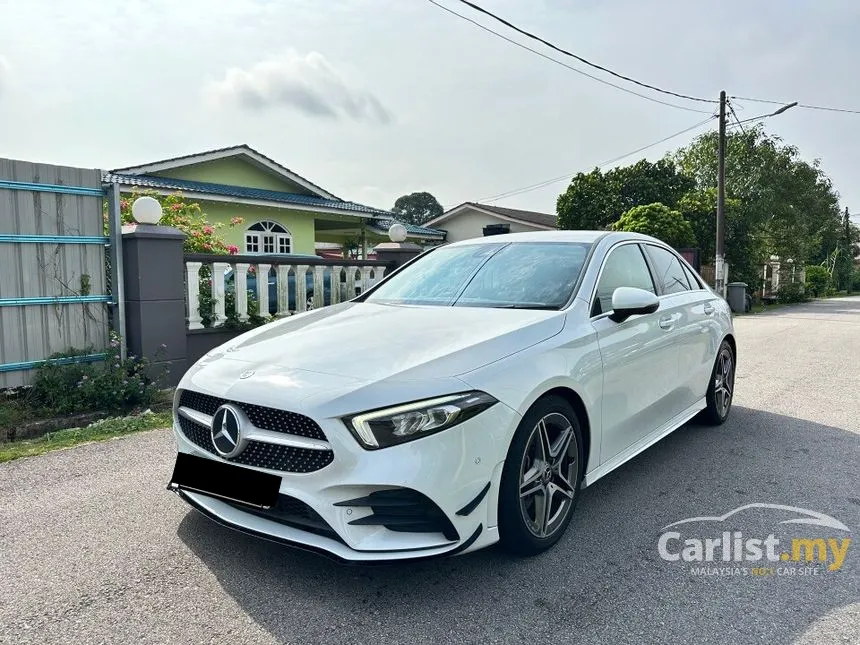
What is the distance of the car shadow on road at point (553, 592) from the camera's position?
7.50 ft

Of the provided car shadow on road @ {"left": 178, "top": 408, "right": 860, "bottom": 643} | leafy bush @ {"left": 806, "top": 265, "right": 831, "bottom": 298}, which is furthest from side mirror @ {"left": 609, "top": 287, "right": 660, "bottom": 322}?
leafy bush @ {"left": 806, "top": 265, "right": 831, "bottom": 298}

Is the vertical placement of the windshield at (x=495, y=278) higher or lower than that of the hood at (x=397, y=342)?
higher

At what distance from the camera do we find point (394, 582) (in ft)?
8.56

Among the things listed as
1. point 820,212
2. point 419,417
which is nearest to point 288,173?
point 419,417

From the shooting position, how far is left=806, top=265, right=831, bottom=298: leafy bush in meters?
36.9

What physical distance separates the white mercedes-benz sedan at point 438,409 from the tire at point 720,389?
3.95ft

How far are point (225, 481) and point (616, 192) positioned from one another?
2442 centimetres

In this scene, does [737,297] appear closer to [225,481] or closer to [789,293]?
[225,481]

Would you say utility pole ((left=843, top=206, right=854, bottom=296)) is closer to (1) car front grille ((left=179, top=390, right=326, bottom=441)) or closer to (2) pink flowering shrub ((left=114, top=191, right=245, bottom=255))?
(2) pink flowering shrub ((left=114, top=191, right=245, bottom=255))

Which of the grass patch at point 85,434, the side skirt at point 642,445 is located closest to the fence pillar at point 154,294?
the grass patch at point 85,434

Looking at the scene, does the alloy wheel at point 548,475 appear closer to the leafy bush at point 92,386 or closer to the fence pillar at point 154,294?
the leafy bush at point 92,386

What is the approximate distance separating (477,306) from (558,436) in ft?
2.94

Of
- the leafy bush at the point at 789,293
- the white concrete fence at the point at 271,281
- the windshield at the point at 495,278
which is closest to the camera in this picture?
the windshield at the point at 495,278

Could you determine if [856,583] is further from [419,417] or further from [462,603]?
[419,417]
